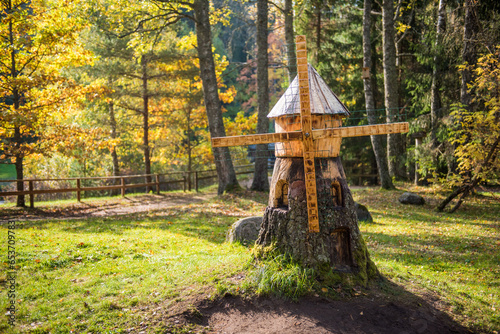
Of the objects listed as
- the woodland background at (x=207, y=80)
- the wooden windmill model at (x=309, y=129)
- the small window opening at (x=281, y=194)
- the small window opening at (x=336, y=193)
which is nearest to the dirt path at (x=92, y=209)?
the woodland background at (x=207, y=80)

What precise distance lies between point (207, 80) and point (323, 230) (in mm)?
10864

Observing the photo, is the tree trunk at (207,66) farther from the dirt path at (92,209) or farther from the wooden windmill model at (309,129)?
the wooden windmill model at (309,129)

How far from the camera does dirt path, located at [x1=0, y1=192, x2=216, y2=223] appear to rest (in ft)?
38.7

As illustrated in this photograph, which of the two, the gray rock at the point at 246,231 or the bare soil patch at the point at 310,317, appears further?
the gray rock at the point at 246,231

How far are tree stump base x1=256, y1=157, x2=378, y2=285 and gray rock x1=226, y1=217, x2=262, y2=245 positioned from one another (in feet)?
7.76

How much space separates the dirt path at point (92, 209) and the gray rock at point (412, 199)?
9219 millimetres

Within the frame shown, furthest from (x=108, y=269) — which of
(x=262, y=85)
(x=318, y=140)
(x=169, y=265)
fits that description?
(x=262, y=85)

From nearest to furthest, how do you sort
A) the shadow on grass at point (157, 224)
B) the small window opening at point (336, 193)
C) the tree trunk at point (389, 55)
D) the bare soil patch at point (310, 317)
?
the bare soil patch at point (310, 317), the small window opening at point (336, 193), the shadow on grass at point (157, 224), the tree trunk at point (389, 55)

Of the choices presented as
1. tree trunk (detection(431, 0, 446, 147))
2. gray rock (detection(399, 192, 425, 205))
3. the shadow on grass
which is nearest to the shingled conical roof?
Result: the shadow on grass

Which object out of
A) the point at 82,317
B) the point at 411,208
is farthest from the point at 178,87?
the point at 82,317

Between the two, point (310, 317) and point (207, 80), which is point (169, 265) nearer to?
point (310, 317)

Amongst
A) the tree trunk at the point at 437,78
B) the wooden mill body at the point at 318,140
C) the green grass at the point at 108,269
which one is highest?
the tree trunk at the point at 437,78

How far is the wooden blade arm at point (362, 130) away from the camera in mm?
5240

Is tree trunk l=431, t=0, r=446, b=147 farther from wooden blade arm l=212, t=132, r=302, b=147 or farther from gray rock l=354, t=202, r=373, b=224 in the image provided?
wooden blade arm l=212, t=132, r=302, b=147
